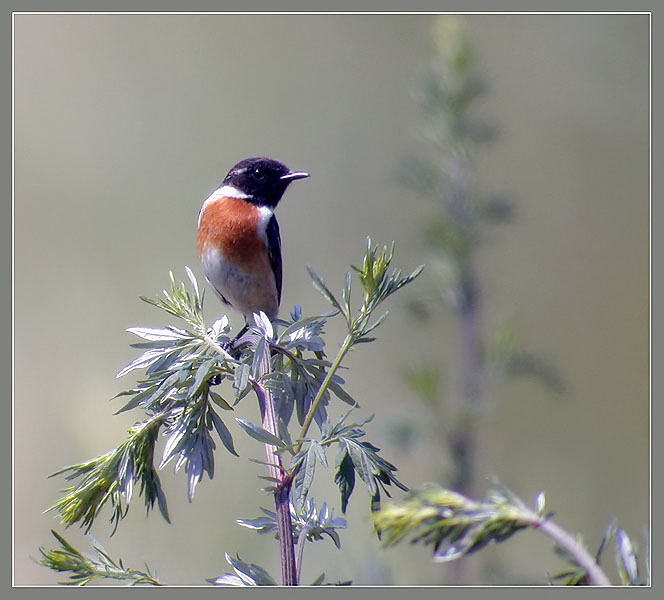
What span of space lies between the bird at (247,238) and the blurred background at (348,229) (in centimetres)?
23

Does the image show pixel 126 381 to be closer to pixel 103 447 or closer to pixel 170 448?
pixel 103 447

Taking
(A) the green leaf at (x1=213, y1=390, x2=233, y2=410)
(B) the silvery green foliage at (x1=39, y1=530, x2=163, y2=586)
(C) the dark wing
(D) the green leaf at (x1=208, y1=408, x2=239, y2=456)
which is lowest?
(B) the silvery green foliage at (x1=39, y1=530, x2=163, y2=586)

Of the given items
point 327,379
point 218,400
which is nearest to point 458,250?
point 218,400

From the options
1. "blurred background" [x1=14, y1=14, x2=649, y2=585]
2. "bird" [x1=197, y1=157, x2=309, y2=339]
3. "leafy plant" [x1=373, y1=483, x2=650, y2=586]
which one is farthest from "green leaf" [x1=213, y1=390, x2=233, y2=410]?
"bird" [x1=197, y1=157, x2=309, y2=339]

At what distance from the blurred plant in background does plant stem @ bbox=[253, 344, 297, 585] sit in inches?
61.6

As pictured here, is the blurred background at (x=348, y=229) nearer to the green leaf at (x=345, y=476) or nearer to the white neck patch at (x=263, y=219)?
the white neck patch at (x=263, y=219)

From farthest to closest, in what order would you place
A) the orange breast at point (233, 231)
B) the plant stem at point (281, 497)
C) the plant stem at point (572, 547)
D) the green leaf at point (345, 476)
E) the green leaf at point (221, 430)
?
1. the orange breast at point (233, 231)
2. the green leaf at point (221, 430)
3. the green leaf at point (345, 476)
4. the plant stem at point (281, 497)
5. the plant stem at point (572, 547)

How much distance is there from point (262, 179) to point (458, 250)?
0.85 meters

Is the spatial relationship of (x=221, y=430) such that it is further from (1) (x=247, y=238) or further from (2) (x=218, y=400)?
(1) (x=247, y=238)

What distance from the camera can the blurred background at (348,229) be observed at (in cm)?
310

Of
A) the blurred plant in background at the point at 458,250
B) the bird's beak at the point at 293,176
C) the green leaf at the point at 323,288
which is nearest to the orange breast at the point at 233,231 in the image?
the bird's beak at the point at 293,176

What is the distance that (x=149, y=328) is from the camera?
5.00 feet

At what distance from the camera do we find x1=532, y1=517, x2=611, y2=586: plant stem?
3.04ft

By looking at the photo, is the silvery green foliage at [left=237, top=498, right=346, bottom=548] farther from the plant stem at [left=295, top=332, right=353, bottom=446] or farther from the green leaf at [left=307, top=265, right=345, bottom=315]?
the green leaf at [left=307, top=265, right=345, bottom=315]
